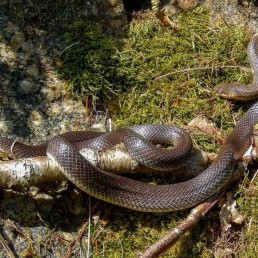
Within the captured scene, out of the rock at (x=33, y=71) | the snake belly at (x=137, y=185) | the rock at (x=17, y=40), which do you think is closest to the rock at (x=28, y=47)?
the rock at (x=17, y=40)

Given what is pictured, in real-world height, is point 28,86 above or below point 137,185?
above

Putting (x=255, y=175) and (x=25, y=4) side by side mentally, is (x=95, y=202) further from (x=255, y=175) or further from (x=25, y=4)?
(x=25, y=4)

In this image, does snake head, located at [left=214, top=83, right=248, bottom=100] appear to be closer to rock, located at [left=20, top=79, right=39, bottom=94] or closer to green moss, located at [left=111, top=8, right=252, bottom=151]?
green moss, located at [left=111, top=8, right=252, bottom=151]

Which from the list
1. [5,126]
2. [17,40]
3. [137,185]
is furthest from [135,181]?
[17,40]

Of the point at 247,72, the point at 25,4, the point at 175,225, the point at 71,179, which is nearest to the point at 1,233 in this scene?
the point at 71,179

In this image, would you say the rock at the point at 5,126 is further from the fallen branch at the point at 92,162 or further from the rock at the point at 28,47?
the rock at the point at 28,47

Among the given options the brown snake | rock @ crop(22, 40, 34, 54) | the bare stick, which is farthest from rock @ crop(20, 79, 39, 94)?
the bare stick

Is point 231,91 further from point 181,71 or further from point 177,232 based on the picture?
point 177,232
